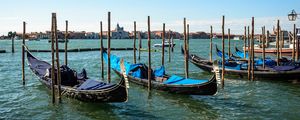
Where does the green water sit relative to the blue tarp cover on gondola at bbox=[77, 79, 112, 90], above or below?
below

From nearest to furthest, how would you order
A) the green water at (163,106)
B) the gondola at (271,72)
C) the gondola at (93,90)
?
the gondola at (93,90)
the green water at (163,106)
the gondola at (271,72)

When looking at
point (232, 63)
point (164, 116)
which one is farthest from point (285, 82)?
point (164, 116)

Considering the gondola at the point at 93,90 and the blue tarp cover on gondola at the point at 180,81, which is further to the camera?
the blue tarp cover on gondola at the point at 180,81

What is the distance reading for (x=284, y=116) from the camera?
10094mm

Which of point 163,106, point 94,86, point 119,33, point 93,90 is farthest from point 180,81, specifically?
point 119,33

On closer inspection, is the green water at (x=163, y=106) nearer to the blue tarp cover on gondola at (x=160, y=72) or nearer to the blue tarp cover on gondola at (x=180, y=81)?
the blue tarp cover on gondola at (x=180, y=81)

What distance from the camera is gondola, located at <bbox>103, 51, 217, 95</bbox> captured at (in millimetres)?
11164

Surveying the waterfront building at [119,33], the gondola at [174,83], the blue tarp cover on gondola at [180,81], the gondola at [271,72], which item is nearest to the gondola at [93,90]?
the gondola at [174,83]

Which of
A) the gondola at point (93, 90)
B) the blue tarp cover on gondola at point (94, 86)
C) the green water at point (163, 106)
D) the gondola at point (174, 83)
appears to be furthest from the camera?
the gondola at point (174, 83)

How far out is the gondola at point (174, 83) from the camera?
11164 millimetres

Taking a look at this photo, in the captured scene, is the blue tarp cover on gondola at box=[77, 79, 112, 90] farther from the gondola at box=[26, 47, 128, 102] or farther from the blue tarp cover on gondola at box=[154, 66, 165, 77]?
the blue tarp cover on gondola at box=[154, 66, 165, 77]

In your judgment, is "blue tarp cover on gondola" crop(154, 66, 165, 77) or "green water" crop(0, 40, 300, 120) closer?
"green water" crop(0, 40, 300, 120)

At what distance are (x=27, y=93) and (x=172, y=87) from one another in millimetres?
5441

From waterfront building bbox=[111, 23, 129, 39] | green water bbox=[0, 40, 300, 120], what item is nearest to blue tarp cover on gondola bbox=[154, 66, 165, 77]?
green water bbox=[0, 40, 300, 120]
